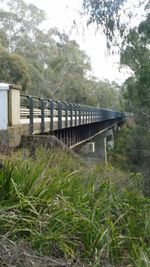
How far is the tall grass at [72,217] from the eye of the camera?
3.98 meters

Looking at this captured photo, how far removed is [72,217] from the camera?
436cm

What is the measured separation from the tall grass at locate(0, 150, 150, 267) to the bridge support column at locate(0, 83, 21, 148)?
11.7 feet

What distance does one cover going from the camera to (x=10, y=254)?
12.1ft

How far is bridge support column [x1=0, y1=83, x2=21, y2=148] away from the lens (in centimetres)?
920

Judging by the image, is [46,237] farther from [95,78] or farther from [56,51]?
[95,78]

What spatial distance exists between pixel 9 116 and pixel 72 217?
5.88m

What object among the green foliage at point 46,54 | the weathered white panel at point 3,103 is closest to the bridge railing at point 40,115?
the weathered white panel at point 3,103

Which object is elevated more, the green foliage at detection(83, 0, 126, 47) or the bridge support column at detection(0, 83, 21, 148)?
the green foliage at detection(83, 0, 126, 47)

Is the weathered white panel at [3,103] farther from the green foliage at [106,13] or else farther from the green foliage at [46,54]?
the green foliage at [46,54]

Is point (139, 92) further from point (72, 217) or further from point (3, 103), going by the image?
point (72, 217)

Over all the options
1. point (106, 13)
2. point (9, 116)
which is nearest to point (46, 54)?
point (106, 13)

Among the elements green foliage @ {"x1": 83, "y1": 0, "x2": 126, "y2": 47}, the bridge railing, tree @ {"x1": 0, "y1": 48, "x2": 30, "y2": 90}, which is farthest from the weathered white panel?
tree @ {"x1": 0, "y1": 48, "x2": 30, "y2": 90}

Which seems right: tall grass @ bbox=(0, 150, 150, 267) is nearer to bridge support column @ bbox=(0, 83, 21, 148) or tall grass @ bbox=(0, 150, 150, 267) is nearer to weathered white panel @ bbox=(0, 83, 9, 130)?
bridge support column @ bbox=(0, 83, 21, 148)

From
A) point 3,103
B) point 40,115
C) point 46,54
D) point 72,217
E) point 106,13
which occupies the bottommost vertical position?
point 72,217
